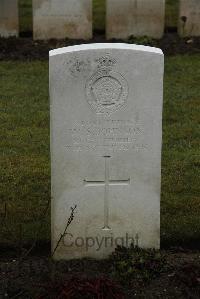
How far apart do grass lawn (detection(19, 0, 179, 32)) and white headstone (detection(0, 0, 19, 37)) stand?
19.0 inches

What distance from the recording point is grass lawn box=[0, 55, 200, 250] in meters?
5.39

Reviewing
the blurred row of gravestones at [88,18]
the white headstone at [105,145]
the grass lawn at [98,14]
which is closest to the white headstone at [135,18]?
the blurred row of gravestones at [88,18]

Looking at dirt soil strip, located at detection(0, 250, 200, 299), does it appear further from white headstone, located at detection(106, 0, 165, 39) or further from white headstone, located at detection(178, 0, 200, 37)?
white headstone, located at detection(178, 0, 200, 37)

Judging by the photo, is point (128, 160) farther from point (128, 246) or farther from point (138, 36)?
point (138, 36)

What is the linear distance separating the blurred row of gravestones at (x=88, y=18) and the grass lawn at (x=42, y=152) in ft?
3.59

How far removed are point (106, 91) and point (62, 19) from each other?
6825 millimetres

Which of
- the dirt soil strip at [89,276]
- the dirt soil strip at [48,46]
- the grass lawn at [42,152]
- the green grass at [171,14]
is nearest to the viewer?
the dirt soil strip at [89,276]

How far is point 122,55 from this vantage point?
4.45 meters

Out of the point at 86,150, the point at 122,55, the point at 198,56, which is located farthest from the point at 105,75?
the point at 198,56

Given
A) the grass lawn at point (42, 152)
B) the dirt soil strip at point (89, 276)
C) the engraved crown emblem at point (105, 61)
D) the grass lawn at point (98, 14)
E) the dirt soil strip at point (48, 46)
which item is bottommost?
the dirt soil strip at point (89, 276)

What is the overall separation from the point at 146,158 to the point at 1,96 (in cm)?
443

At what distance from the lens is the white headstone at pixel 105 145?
14.7ft

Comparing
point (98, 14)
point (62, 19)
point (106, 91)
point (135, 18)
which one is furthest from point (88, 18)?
point (106, 91)

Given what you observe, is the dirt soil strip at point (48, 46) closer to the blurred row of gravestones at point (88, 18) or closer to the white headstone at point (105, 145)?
the blurred row of gravestones at point (88, 18)
